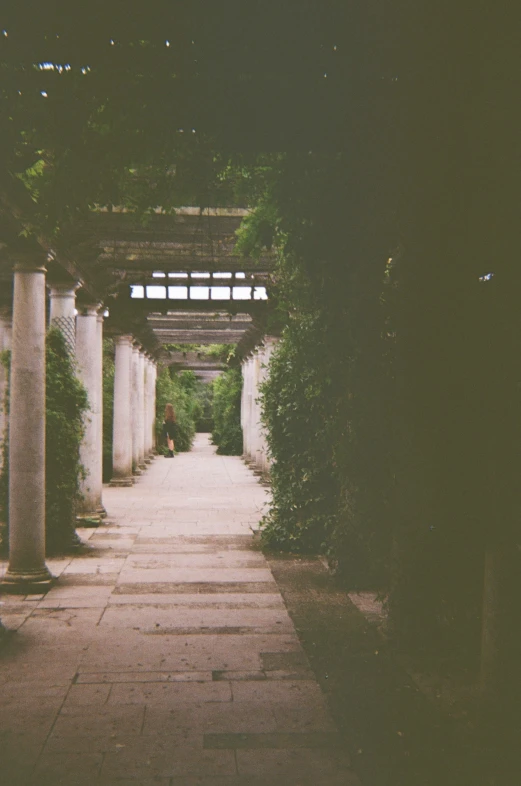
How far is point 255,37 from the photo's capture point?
4504mm

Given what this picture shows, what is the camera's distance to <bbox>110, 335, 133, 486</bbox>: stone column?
1698 centimetres

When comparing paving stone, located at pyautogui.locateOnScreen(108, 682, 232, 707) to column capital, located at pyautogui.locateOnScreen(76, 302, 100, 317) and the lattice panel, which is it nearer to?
the lattice panel

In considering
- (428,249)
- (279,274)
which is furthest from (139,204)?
(279,274)

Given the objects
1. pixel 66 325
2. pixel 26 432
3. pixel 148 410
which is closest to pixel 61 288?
pixel 66 325

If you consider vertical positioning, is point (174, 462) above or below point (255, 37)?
below

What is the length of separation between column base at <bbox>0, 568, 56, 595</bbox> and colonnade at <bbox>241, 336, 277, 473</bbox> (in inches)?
408

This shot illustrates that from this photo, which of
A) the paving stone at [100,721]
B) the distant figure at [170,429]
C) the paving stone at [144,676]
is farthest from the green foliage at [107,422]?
the paving stone at [100,721]

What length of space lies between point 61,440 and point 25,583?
1842 millimetres

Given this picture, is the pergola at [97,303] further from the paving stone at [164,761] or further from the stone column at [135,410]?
the paving stone at [164,761]

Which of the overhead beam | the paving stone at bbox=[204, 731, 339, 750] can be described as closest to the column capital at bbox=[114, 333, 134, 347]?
the overhead beam

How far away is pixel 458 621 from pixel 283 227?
2.95m

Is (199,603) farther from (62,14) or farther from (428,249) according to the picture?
(62,14)

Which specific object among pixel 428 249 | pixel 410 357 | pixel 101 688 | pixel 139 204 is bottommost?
Answer: pixel 101 688

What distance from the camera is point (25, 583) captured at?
7.55 m
